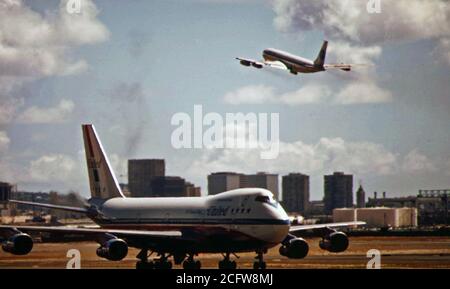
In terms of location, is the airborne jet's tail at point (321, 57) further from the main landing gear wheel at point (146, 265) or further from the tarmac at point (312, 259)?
the main landing gear wheel at point (146, 265)

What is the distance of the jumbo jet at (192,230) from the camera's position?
73000 mm

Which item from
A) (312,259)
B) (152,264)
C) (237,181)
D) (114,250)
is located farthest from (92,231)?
(237,181)

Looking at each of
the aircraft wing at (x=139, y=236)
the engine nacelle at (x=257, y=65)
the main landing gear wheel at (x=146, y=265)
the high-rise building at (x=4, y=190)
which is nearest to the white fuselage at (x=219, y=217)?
the aircraft wing at (x=139, y=236)

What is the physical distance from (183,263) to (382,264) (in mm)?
16815

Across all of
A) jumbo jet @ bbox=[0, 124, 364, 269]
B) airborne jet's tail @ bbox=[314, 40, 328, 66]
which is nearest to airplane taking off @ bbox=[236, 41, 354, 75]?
airborne jet's tail @ bbox=[314, 40, 328, 66]

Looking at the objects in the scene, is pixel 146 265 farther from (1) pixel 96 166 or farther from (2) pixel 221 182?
(2) pixel 221 182

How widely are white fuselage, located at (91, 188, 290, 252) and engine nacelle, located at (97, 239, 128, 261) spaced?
718cm

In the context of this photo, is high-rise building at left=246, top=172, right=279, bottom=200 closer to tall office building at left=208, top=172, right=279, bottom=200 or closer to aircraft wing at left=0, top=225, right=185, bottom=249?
tall office building at left=208, top=172, right=279, bottom=200

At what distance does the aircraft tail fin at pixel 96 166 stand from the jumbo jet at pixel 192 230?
6123 mm

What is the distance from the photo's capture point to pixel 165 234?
78.9 metres

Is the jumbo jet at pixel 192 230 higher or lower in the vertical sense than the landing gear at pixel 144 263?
higher

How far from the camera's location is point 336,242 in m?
80.4
